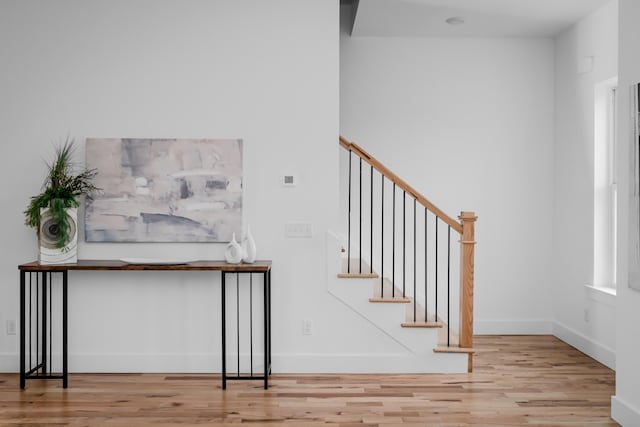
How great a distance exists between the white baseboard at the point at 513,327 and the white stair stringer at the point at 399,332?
1.44 metres

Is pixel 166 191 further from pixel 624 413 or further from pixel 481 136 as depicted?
pixel 624 413

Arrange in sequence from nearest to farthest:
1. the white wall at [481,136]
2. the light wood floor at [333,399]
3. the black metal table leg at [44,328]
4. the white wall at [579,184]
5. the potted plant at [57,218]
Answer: the light wood floor at [333,399], the potted plant at [57,218], the black metal table leg at [44,328], the white wall at [579,184], the white wall at [481,136]

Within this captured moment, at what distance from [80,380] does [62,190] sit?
137cm

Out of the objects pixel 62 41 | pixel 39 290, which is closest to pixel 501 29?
pixel 62 41

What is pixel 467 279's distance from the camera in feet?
14.5

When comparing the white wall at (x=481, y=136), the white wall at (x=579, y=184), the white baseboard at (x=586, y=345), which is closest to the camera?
the white baseboard at (x=586, y=345)

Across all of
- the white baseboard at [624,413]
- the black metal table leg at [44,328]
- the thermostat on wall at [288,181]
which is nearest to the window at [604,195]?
the white baseboard at [624,413]

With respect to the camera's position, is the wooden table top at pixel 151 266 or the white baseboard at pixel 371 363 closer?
the wooden table top at pixel 151 266

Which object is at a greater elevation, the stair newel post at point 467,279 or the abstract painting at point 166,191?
the abstract painting at point 166,191

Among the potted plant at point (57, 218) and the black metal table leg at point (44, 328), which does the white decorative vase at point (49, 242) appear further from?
the black metal table leg at point (44, 328)

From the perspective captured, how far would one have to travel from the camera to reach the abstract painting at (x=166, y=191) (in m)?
4.44

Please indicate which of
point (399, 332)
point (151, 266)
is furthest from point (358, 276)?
point (151, 266)

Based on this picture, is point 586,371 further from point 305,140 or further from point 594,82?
point 305,140

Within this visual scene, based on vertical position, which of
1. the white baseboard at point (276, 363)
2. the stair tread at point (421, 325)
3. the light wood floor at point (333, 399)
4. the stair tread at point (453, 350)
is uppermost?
A: the stair tread at point (421, 325)
